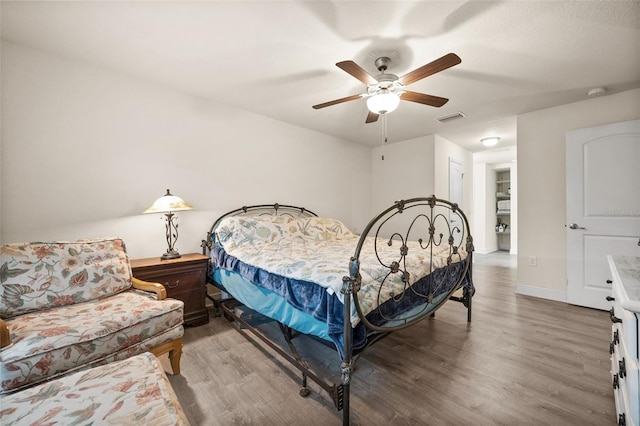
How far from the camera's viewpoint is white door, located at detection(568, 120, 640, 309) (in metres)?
2.79

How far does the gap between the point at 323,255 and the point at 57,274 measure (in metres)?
1.97

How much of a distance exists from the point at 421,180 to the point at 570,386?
3.43m

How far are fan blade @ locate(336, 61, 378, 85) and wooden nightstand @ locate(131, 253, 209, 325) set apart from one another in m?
2.23

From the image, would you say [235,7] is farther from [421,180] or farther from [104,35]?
[421,180]

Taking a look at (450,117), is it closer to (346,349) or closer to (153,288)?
(346,349)

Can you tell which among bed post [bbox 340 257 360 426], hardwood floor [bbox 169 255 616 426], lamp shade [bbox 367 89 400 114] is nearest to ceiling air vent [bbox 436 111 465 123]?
lamp shade [bbox 367 89 400 114]

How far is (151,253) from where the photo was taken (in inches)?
108

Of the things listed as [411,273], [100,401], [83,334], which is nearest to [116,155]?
[83,334]

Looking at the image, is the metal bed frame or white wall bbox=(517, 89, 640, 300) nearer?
the metal bed frame

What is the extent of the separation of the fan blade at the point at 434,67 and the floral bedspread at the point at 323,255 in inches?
49.3

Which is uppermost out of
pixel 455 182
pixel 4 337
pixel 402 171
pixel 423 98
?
pixel 423 98

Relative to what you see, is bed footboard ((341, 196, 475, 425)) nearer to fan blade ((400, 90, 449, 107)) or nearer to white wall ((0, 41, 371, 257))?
fan blade ((400, 90, 449, 107))

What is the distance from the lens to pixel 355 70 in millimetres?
1842

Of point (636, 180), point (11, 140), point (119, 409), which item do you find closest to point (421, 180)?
point (636, 180)
